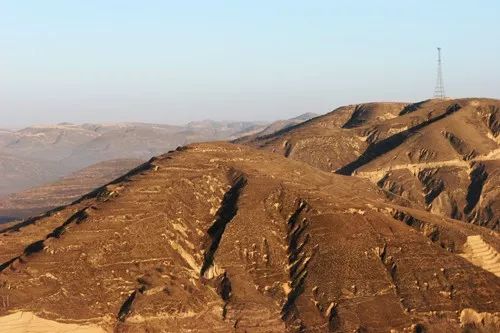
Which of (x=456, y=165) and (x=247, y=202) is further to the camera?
(x=456, y=165)

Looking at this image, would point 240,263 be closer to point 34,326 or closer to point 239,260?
point 239,260

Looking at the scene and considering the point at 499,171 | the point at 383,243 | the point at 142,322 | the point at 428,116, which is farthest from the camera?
the point at 428,116

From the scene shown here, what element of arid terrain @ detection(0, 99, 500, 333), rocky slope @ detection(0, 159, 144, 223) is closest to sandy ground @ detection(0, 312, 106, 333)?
arid terrain @ detection(0, 99, 500, 333)

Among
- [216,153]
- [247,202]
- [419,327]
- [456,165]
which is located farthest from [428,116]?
[419,327]

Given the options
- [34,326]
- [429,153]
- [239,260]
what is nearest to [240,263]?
[239,260]

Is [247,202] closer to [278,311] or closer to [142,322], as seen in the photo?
[278,311]

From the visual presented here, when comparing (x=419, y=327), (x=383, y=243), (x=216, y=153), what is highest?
(x=216, y=153)

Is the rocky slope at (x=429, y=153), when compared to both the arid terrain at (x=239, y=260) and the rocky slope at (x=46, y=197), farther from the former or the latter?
the rocky slope at (x=46, y=197)
